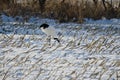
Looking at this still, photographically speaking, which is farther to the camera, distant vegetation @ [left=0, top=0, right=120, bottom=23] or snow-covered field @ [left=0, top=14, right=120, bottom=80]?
distant vegetation @ [left=0, top=0, right=120, bottom=23]

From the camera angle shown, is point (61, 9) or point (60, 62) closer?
point (60, 62)

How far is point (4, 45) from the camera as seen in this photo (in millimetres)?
7574

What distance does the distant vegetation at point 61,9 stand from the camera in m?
16.7

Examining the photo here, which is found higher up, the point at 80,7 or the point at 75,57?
the point at 75,57

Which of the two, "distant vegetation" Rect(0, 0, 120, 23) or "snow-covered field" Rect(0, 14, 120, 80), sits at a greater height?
"snow-covered field" Rect(0, 14, 120, 80)

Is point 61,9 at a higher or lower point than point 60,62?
lower

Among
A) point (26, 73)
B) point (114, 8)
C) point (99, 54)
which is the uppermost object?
point (26, 73)

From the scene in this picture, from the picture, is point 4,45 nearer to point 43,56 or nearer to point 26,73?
point 43,56

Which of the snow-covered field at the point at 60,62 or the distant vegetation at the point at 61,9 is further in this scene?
the distant vegetation at the point at 61,9

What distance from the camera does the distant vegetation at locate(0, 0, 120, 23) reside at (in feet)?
54.6

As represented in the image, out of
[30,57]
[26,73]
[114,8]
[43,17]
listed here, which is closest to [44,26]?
[30,57]

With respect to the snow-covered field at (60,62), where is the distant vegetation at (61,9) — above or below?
below

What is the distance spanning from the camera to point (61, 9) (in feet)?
56.6

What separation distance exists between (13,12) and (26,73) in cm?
1183
